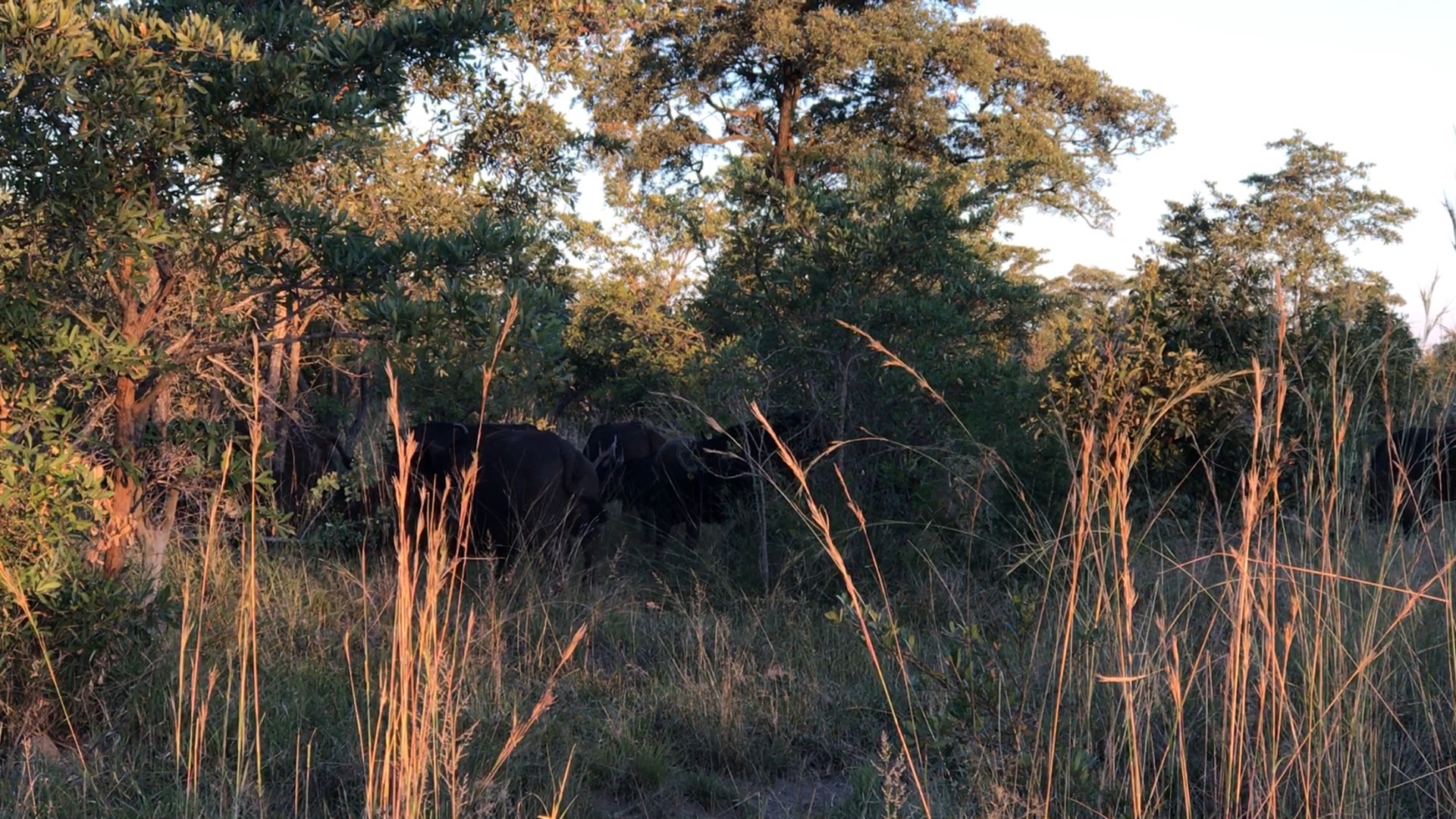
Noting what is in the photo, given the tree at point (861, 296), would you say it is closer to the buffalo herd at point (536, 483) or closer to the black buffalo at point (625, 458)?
the buffalo herd at point (536, 483)

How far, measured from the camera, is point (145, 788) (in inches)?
152

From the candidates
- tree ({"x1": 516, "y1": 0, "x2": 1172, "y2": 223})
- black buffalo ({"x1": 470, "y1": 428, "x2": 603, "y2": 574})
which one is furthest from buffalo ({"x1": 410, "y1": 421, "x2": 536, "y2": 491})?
A: tree ({"x1": 516, "y1": 0, "x2": 1172, "y2": 223})

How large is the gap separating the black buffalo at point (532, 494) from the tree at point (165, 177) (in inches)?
133

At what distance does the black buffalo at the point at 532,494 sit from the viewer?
841 cm

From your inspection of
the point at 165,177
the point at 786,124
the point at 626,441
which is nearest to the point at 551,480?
the point at 626,441

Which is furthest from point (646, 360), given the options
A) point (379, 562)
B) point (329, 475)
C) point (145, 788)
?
point (145, 788)

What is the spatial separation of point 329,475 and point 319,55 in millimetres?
2571

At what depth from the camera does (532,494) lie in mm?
8438

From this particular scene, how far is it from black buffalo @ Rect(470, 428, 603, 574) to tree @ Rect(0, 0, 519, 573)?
11.1 ft

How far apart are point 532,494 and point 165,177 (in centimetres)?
430

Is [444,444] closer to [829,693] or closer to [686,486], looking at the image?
[686,486]

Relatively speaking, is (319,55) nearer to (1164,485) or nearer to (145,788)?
(145,788)

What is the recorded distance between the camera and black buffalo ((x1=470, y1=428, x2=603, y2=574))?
331 inches

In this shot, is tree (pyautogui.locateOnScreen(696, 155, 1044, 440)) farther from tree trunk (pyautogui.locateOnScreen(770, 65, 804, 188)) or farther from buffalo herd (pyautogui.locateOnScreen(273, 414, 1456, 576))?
tree trunk (pyautogui.locateOnScreen(770, 65, 804, 188))
